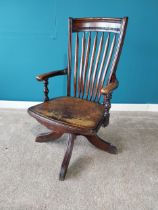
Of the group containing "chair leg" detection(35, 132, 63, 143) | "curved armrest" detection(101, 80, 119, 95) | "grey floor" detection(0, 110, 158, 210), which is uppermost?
"curved armrest" detection(101, 80, 119, 95)

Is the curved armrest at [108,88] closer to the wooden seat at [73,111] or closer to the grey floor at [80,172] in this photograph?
the wooden seat at [73,111]

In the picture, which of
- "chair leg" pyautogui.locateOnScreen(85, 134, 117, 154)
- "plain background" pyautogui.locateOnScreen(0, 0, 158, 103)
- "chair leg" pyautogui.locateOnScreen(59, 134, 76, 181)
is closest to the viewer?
"chair leg" pyautogui.locateOnScreen(59, 134, 76, 181)

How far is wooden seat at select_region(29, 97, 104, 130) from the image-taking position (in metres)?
1.25

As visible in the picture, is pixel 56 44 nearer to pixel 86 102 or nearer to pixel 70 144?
pixel 86 102

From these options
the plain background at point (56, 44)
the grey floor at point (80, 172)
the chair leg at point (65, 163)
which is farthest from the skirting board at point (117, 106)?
the chair leg at point (65, 163)

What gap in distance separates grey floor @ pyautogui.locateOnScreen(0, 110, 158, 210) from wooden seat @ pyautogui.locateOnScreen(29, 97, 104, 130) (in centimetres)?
40

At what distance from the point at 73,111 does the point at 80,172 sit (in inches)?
16.9

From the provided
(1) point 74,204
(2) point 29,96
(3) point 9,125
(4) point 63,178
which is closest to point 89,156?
(4) point 63,178

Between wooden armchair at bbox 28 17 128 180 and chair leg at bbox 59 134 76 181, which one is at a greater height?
wooden armchair at bbox 28 17 128 180

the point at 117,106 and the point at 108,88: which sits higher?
the point at 108,88

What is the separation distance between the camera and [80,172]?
1.42 m

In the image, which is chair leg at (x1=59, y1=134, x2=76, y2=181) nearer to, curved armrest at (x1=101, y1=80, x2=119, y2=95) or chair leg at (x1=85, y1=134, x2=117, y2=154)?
chair leg at (x1=85, y1=134, x2=117, y2=154)

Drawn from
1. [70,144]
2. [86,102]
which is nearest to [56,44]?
[86,102]

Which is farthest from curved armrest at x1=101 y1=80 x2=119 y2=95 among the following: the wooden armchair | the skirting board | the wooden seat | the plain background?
the skirting board
